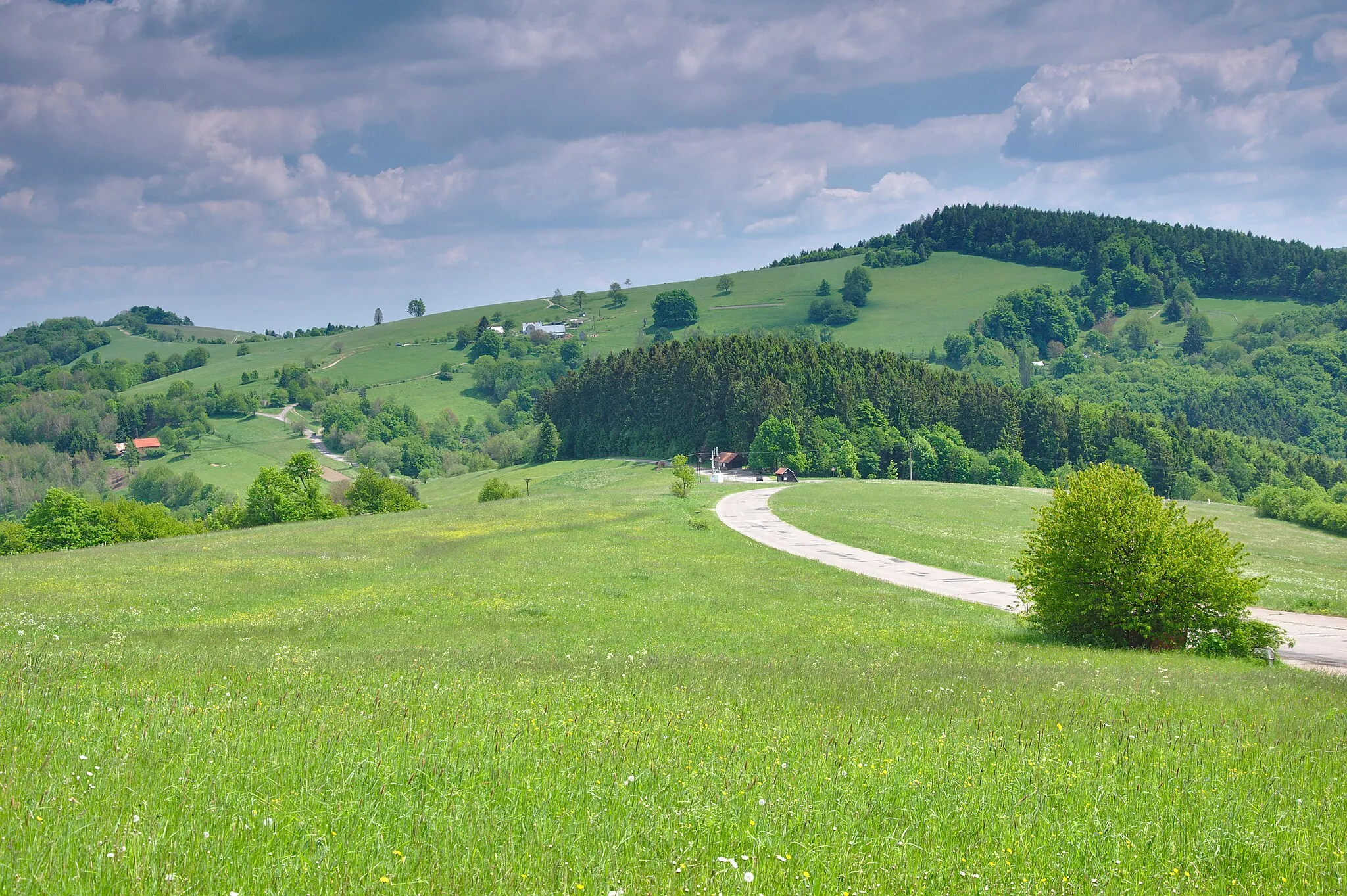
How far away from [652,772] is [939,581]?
113ft

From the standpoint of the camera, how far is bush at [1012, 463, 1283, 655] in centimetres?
2142

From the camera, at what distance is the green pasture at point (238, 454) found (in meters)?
160

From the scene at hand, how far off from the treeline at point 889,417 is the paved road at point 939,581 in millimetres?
59901

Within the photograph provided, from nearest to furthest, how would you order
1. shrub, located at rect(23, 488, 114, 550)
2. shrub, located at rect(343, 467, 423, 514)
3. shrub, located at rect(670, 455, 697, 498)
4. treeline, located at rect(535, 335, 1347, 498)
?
shrub, located at rect(23, 488, 114, 550) → shrub, located at rect(670, 455, 697, 498) → shrub, located at rect(343, 467, 423, 514) → treeline, located at rect(535, 335, 1347, 498)

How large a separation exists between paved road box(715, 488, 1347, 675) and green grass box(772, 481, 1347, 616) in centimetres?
146

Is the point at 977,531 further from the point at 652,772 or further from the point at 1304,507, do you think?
the point at 652,772

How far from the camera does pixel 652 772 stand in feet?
24.6

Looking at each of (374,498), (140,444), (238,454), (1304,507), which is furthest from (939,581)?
(140,444)

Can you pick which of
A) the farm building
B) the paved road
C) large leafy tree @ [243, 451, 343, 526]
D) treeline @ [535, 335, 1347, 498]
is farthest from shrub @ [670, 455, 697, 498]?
the farm building

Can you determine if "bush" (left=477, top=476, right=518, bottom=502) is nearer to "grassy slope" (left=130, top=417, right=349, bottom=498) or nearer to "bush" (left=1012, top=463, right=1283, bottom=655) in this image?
"grassy slope" (left=130, top=417, right=349, bottom=498)

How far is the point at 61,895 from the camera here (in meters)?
4.80

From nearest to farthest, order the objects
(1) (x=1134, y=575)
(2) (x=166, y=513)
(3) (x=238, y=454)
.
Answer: (1) (x=1134, y=575), (2) (x=166, y=513), (3) (x=238, y=454)

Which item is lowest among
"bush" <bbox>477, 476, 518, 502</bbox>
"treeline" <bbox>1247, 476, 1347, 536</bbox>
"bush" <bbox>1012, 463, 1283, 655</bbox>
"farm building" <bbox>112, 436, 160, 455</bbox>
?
"treeline" <bbox>1247, 476, 1347, 536</bbox>

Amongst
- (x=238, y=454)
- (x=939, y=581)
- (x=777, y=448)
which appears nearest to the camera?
(x=939, y=581)
